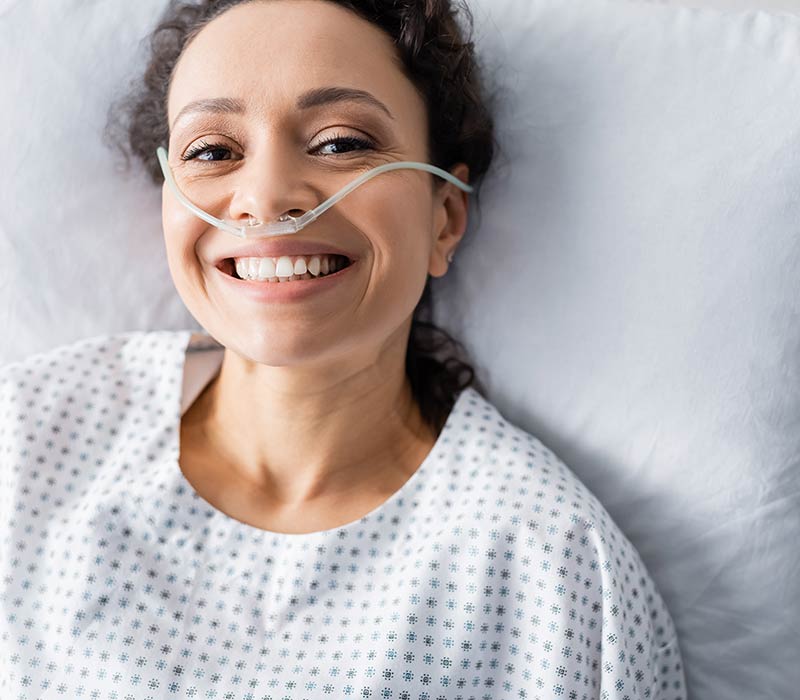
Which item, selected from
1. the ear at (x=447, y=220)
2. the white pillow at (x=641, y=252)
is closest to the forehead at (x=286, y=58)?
the ear at (x=447, y=220)

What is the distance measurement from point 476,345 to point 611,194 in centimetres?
32

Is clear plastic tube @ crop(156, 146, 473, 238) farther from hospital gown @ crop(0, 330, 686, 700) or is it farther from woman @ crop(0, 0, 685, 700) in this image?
hospital gown @ crop(0, 330, 686, 700)

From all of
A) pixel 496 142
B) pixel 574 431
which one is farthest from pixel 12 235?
pixel 574 431

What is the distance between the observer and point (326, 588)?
4.73ft

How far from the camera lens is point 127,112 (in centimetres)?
172

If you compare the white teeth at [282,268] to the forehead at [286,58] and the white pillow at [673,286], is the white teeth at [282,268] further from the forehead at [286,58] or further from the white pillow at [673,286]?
the white pillow at [673,286]

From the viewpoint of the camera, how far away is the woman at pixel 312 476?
1.36 meters

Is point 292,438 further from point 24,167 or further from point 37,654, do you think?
point 24,167

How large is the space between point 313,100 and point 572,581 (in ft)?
2.38

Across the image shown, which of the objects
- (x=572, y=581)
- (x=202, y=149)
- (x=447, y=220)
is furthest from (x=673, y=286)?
(x=202, y=149)

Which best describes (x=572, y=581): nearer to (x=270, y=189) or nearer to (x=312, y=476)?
(x=312, y=476)

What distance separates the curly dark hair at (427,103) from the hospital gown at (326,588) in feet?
0.54

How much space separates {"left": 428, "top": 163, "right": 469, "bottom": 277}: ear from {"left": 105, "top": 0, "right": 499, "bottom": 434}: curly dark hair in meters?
0.03

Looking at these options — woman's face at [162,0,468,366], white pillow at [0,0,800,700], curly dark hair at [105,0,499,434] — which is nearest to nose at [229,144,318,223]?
woman's face at [162,0,468,366]
